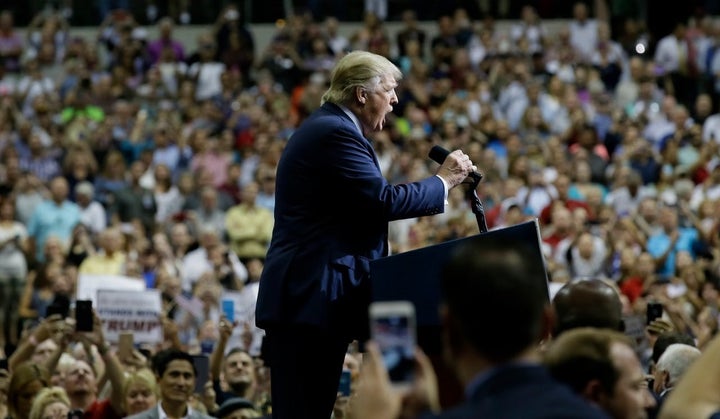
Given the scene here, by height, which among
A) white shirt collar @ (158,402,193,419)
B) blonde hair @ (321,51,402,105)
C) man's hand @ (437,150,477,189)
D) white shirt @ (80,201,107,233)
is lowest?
white shirt collar @ (158,402,193,419)

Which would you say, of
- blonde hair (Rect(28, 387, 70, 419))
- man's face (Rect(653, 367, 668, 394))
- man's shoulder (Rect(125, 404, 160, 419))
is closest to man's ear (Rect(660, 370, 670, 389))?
man's face (Rect(653, 367, 668, 394))

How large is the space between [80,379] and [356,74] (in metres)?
3.71

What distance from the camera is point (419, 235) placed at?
14.8 metres

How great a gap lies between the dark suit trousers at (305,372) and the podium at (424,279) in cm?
34

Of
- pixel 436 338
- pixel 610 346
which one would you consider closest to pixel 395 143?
pixel 436 338

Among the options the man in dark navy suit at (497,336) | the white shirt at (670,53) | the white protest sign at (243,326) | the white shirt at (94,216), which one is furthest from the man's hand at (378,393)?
the white shirt at (670,53)

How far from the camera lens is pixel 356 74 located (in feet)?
17.7

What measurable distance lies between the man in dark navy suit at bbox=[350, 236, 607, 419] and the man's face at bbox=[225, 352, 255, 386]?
20.8 feet

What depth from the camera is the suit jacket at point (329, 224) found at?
5191 millimetres

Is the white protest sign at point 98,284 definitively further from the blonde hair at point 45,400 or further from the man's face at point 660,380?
the man's face at point 660,380

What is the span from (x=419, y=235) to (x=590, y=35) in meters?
7.74

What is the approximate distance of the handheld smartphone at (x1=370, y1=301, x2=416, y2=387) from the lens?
2.94m

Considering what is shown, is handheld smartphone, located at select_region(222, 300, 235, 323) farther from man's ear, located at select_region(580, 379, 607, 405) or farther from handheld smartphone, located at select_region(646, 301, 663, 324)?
Result: man's ear, located at select_region(580, 379, 607, 405)

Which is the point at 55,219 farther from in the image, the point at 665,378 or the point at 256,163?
the point at 665,378
